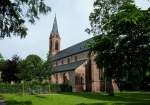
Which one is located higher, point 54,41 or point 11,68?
point 54,41

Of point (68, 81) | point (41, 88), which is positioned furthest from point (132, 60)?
point (68, 81)

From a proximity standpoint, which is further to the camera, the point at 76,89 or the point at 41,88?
the point at 76,89

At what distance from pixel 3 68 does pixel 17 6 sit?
67971 mm

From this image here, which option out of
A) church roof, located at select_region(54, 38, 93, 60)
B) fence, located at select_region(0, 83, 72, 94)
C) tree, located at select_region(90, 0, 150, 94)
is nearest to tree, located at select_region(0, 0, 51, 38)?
tree, located at select_region(90, 0, 150, 94)

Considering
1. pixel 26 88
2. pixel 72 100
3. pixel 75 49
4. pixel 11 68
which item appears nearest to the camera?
pixel 72 100

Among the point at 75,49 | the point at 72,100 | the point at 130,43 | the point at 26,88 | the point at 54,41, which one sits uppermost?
the point at 54,41

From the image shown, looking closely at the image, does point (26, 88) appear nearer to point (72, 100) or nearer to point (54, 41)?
point (72, 100)

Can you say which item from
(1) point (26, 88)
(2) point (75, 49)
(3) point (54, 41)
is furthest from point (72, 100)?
(3) point (54, 41)

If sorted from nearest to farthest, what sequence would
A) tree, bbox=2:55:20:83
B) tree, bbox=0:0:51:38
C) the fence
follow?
1. tree, bbox=0:0:51:38
2. the fence
3. tree, bbox=2:55:20:83

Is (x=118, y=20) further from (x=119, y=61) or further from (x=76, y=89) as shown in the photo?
(x=76, y=89)

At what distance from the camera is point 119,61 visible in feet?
95.8

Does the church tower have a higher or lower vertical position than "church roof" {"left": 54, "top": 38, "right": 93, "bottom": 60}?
higher

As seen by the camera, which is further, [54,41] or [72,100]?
[54,41]

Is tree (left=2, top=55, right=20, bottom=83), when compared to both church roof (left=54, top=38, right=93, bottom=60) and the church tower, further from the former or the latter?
the church tower
